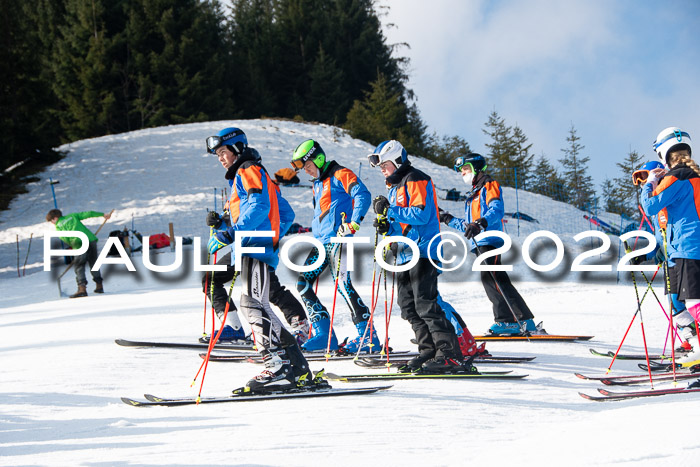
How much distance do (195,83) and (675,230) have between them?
36303 mm

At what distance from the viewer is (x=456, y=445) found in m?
3.69

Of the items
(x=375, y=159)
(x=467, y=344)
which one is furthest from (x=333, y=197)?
(x=467, y=344)

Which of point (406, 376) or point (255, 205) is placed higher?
point (255, 205)

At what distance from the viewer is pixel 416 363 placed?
5770 millimetres

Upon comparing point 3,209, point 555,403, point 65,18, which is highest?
point 65,18

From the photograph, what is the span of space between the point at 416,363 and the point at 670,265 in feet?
7.52

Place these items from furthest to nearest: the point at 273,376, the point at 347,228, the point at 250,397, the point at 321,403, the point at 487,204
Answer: the point at 487,204 → the point at 347,228 → the point at 273,376 → the point at 250,397 → the point at 321,403

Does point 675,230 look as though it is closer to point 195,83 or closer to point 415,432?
point 415,432

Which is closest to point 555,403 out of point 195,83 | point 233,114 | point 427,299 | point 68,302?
point 427,299

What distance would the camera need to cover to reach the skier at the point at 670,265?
17.9 feet

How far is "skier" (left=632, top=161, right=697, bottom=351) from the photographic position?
545cm

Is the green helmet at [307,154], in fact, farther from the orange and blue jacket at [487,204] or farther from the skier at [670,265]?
the skier at [670,265]

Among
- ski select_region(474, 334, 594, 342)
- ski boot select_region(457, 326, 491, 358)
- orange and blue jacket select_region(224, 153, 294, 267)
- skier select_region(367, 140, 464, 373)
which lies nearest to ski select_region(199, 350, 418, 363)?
ski boot select_region(457, 326, 491, 358)

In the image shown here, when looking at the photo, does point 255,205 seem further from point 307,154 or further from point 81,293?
point 81,293
